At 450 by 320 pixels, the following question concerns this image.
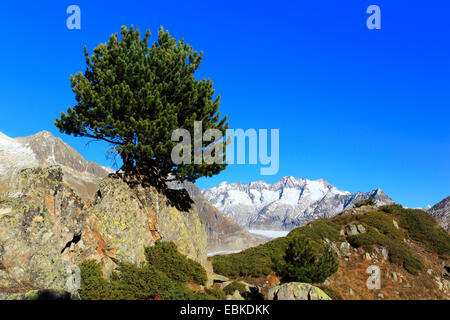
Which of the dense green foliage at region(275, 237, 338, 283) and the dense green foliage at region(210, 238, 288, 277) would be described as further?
the dense green foliage at region(210, 238, 288, 277)

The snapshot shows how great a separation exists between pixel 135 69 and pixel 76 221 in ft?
34.0

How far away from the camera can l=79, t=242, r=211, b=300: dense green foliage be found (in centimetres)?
1372

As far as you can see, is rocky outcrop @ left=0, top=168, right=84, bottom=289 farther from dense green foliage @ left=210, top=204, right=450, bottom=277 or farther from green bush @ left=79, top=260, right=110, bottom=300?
dense green foliage @ left=210, top=204, right=450, bottom=277

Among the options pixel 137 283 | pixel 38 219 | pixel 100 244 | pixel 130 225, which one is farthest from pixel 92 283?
pixel 130 225

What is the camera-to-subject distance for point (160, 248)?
18703mm

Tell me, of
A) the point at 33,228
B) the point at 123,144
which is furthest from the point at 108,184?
the point at 33,228

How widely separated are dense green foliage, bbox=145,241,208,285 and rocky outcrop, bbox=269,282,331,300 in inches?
202

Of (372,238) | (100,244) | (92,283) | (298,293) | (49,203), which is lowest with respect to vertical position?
(298,293)

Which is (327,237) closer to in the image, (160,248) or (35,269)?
(160,248)

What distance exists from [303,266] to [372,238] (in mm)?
20736

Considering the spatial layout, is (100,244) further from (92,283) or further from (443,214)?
(443,214)

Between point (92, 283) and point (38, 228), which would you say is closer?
point (38, 228)

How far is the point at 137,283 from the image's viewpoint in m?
14.9

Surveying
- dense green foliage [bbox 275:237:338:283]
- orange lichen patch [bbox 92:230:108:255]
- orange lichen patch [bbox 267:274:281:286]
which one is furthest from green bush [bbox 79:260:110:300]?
orange lichen patch [bbox 267:274:281:286]
